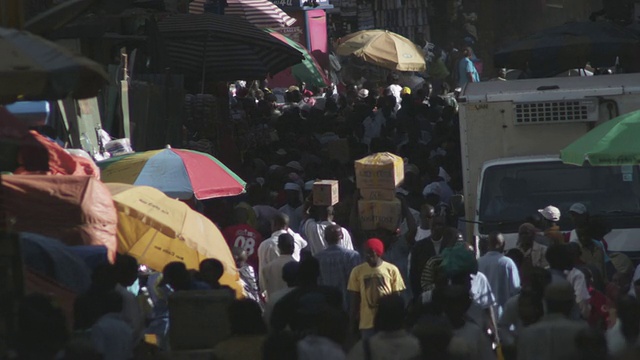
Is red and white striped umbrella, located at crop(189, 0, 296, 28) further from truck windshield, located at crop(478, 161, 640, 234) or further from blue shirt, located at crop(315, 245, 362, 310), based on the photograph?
blue shirt, located at crop(315, 245, 362, 310)

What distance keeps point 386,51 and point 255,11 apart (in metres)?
2.86

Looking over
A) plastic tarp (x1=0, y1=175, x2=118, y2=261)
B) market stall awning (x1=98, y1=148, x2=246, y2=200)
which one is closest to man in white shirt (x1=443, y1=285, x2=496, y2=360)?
plastic tarp (x1=0, y1=175, x2=118, y2=261)

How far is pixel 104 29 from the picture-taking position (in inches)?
596

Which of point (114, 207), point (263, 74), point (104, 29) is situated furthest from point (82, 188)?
point (263, 74)

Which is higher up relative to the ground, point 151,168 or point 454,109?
point 151,168

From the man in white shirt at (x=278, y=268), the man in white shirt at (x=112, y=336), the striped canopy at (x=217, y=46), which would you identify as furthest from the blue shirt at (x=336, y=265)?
the striped canopy at (x=217, y=46)

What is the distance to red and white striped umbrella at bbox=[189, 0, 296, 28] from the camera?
28.3 m

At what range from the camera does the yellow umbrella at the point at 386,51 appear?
2930cm

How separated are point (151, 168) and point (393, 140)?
8.65 metres

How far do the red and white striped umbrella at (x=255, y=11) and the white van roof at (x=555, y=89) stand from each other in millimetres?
13200

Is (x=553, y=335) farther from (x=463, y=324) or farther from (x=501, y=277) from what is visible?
(x=501, y=277)

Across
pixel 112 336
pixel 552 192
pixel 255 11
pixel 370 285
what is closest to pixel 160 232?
pixel 112 336

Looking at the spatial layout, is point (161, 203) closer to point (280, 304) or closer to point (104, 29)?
point (280, 304)

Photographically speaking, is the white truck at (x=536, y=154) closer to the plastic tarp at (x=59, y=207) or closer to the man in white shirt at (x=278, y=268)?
the man in white shirt at (x=278, y=268)
